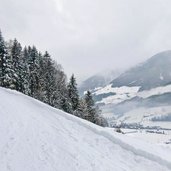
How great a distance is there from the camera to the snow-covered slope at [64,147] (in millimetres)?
22688

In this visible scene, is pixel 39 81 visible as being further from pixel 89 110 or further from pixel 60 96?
pixel 89 110

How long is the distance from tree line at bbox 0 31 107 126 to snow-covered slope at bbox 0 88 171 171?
4308 centimetres

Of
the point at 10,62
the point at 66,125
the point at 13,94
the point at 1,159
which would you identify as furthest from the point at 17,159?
the point at 10,62

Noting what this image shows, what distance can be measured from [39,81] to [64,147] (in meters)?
67.8

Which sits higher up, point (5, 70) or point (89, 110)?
point (5, 70)

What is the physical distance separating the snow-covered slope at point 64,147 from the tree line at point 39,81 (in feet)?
141

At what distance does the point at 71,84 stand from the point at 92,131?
60.9 metres

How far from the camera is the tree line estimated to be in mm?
72875

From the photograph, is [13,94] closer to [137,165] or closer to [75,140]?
[75,140]

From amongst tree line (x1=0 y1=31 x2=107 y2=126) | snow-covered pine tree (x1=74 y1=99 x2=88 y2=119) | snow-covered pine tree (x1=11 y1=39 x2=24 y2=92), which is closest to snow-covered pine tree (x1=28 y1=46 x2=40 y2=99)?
tree line (x1=0 y1=31 x2=107 y2=126)

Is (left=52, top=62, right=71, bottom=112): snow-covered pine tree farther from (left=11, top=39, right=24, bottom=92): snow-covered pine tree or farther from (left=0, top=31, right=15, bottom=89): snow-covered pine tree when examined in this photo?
(left=0, top=31, right=15, bottom=89): snow-covered pine tree

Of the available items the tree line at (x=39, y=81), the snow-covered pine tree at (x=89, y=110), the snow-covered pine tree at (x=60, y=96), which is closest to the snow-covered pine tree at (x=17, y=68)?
the tree line at (x=39, y=81)

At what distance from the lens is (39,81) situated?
92125 mm

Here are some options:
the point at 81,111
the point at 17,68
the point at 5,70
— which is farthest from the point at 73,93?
the point at 5,70
